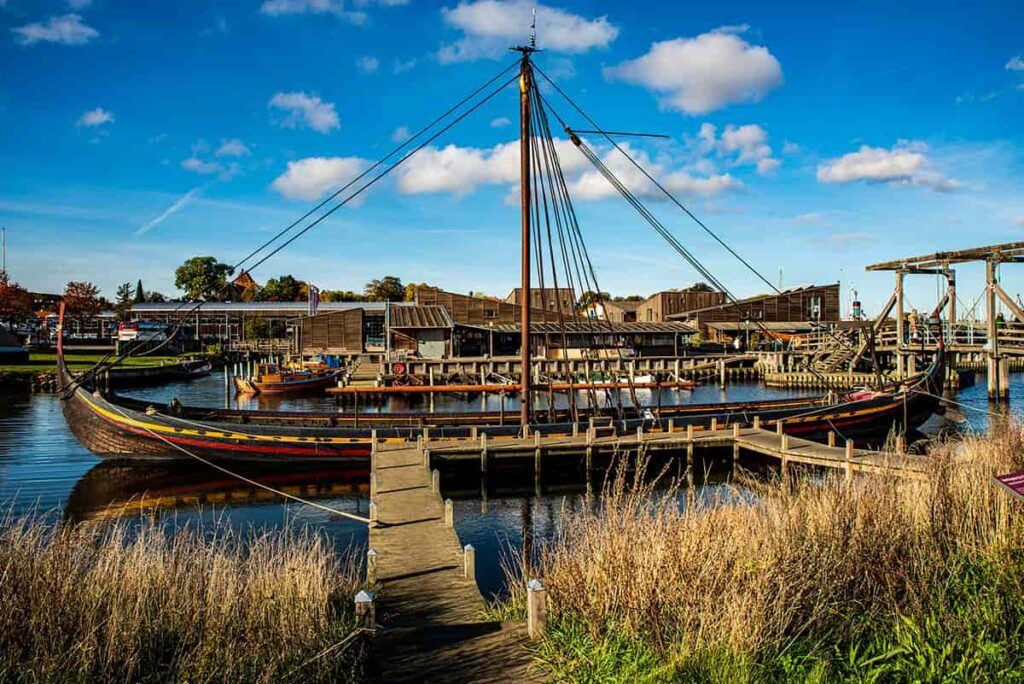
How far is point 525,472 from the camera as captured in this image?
25297 millimetres

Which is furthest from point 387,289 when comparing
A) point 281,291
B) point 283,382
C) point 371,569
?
point 371,569

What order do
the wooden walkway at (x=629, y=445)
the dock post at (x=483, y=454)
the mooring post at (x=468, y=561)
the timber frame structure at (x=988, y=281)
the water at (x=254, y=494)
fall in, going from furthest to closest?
the timber frame structure at (x=988, y=281) → the dock post at (x=483, y=454) → the wooden walkway at (x=629, y=445) → the water at (x=254, y=494) → the mooring post at (x=468, y=561)

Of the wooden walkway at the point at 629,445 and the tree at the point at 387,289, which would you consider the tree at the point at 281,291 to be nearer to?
the tree at the point at 387,289

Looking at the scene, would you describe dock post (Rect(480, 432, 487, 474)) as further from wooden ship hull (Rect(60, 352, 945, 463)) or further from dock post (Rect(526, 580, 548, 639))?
dock post (Rect(526, 580, 548, 639))

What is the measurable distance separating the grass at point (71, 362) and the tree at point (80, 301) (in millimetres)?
22788

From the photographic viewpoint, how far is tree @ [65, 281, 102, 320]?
9656cm

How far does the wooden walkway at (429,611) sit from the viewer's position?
7.50 meters

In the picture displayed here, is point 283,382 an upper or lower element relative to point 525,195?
lower

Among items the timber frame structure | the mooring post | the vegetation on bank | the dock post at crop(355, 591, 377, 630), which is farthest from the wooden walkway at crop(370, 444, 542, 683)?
the timber frame structure

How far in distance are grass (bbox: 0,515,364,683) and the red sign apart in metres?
7.84

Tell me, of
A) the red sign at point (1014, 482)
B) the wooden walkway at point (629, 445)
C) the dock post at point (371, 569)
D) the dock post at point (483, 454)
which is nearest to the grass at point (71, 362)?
the wooden walkway at point (629, 445)

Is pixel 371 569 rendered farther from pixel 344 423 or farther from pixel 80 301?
pixel 80 301

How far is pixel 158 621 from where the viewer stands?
7.00 m

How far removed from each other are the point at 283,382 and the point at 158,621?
2001 inches
